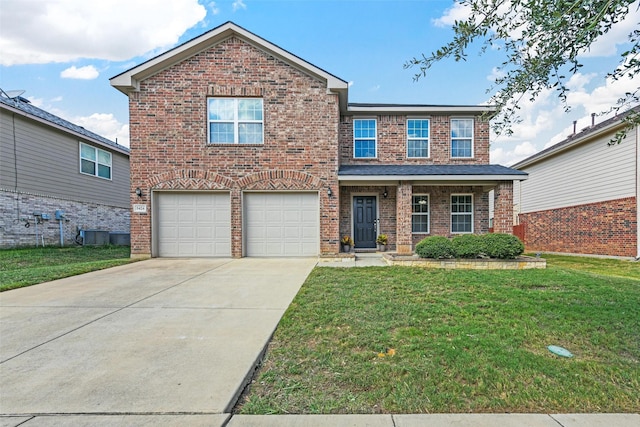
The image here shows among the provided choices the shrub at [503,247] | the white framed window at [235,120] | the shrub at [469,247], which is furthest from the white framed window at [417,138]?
the white framed window at [235,120]

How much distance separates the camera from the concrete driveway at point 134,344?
8.07 feet

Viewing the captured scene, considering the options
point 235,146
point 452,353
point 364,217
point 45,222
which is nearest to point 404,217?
point 364,217

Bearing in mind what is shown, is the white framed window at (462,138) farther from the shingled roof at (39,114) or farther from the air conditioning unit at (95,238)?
the air conditioning unit at (95,238)

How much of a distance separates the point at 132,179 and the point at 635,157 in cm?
1709

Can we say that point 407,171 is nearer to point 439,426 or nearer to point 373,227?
point 373,227

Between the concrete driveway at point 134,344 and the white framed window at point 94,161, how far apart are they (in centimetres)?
1088

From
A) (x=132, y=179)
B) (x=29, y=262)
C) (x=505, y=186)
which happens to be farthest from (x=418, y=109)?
(x=29, y=262)

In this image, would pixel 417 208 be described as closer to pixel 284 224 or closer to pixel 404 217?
pixel 404 217

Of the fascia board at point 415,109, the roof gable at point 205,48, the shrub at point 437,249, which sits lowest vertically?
the shrub at point 437,249

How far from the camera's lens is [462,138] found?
41.8 feet

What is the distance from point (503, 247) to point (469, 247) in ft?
2.81

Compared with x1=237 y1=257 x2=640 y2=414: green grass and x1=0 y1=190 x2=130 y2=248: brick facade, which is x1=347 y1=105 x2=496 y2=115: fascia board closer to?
x1=237 y1=257 x2=640 y2=414: green grass

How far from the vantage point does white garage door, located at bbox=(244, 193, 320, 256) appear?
10750 millimetres

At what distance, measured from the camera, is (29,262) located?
9.45m
